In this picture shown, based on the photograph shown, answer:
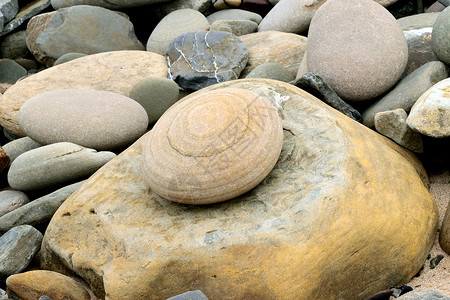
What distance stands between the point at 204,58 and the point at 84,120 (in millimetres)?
1849

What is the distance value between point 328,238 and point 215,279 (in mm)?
602

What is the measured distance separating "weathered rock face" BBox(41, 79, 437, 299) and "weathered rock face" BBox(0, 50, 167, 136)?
2407 millimetres

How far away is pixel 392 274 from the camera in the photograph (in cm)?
314

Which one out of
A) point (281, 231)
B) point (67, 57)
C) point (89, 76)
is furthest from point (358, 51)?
point (67, 57)

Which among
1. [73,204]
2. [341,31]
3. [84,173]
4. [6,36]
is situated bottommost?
[6,36]

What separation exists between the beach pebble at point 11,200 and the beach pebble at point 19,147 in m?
0.75

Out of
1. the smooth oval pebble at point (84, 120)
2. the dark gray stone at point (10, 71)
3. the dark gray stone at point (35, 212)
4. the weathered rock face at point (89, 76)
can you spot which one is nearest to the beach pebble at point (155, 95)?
the smooth oval pebble at point (84, 120)

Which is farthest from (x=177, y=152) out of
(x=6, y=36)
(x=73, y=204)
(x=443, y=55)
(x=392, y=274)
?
(x=6, y=36)

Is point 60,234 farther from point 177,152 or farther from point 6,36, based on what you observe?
point 6,36

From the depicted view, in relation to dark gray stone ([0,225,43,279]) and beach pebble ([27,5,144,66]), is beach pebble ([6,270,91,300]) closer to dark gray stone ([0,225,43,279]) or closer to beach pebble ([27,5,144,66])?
dark gray stone ([0,225,43,279])

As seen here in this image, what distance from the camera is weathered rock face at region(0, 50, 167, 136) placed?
18.4 ft

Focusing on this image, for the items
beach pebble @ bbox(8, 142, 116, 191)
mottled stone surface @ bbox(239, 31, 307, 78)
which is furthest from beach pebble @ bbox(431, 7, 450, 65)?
beach pebble @ bbox(8, 142, 116, 191)

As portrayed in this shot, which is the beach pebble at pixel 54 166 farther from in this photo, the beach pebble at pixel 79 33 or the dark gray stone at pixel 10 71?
the dark gray stone at pixel 10 71

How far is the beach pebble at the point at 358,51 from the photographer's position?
4.44m
